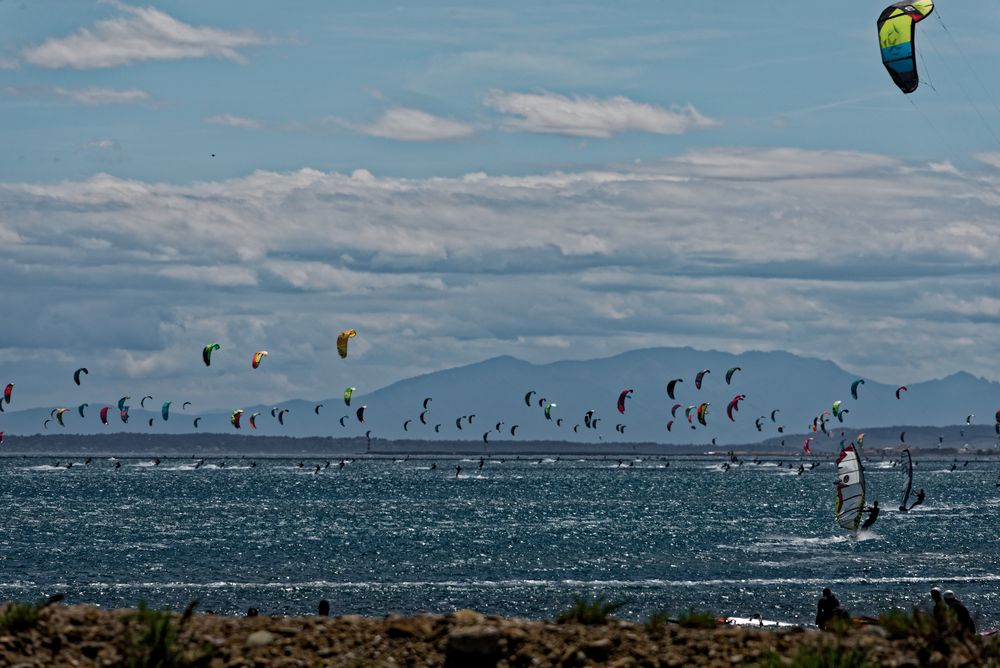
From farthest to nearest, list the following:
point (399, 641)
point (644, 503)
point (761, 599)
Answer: point (644, 503) < point (761, 599) < point (399, 641)

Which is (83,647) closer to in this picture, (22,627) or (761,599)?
(22,627)

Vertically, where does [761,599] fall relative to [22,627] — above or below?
below

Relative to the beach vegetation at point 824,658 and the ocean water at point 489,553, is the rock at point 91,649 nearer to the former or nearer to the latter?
the beach vegetation at point 824,658

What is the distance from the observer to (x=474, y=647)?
40.9 ft

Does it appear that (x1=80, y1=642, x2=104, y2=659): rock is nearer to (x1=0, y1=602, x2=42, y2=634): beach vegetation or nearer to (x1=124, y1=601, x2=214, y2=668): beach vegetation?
(x1=124, y1=601, x2=214, y2=668): beach vegetation

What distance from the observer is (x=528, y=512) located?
10038 centimetres

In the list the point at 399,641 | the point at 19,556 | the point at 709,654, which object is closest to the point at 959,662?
the point at 709,654

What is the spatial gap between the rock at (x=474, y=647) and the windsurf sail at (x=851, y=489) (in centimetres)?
2912

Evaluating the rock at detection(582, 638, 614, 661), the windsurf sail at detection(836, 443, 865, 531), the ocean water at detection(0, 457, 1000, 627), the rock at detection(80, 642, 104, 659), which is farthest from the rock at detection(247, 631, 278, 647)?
the windsurf sail at detection(836, 443, 865, 531)

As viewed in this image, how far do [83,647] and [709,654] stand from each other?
17.8 ft

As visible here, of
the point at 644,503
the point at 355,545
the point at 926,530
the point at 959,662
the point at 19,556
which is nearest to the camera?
the point at 959,662

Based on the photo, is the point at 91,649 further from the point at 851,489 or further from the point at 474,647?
the point at 851,489

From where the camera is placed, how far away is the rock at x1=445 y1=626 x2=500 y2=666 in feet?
40.8

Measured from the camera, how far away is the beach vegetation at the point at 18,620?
1270cm
